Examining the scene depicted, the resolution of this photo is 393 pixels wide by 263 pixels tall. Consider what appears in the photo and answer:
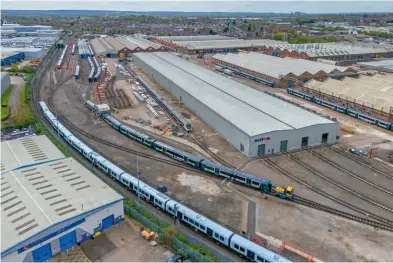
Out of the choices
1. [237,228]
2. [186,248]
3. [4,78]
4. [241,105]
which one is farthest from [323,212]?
→ [4,78]

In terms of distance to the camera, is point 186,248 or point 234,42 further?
point 234,42

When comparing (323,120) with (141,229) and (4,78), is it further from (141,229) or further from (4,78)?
(4,78)

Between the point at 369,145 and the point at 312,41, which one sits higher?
the point at 312,41

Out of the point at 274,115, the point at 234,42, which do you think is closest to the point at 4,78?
the point at 274,115

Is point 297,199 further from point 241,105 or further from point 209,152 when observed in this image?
point 241,105

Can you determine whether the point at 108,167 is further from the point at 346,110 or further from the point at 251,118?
the point at 346,110

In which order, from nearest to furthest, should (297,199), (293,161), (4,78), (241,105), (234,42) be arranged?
(297,199) < (293,161) < (241,105) < (4,78) < (234,42)

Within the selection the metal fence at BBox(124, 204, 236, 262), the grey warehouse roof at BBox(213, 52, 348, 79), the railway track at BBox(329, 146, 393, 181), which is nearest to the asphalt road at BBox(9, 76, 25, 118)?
the metal fence at BBox(124, 204, 236, 262)

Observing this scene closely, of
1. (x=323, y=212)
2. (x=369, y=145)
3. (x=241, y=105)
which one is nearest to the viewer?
(x=323, y=212)
